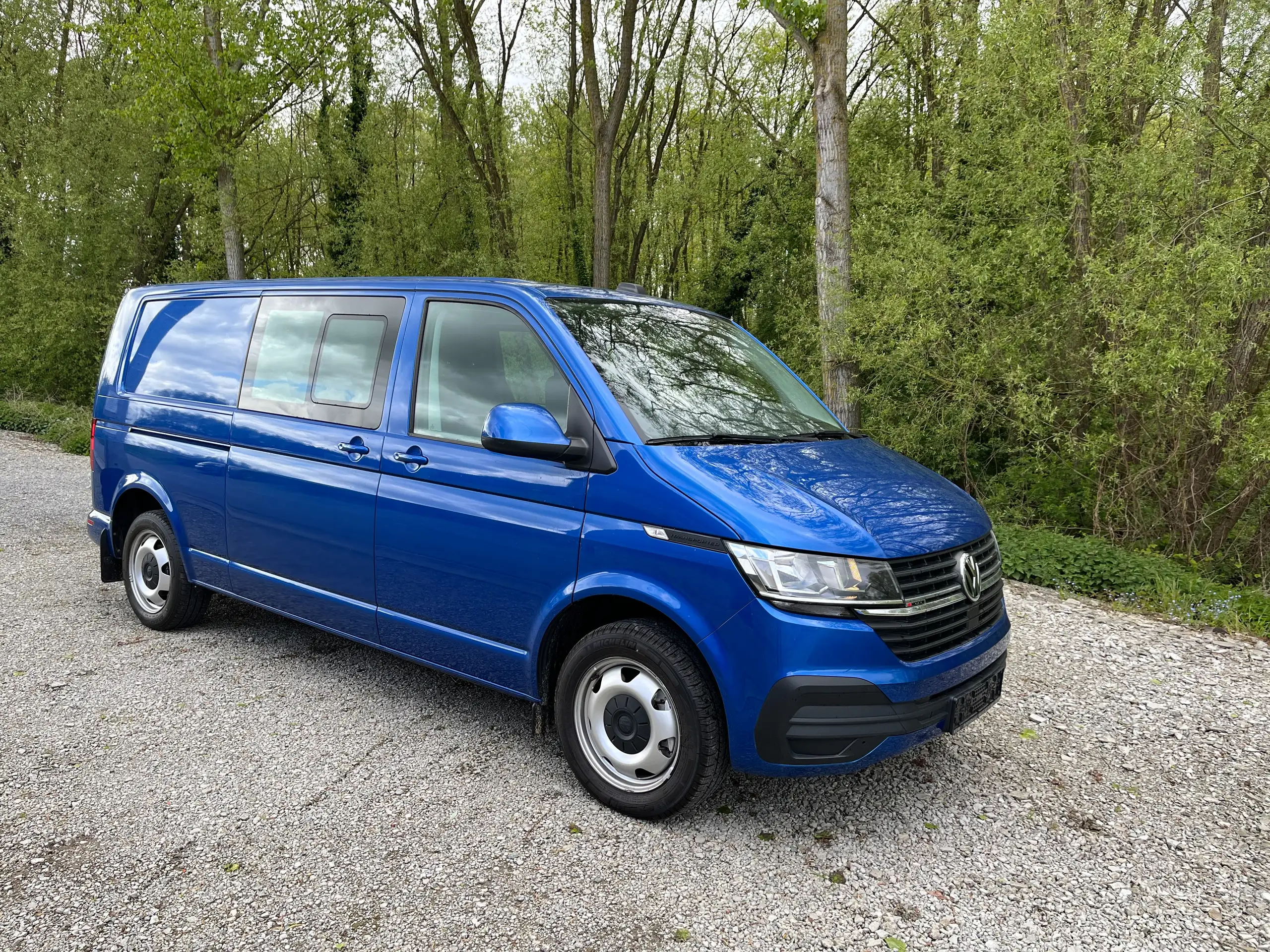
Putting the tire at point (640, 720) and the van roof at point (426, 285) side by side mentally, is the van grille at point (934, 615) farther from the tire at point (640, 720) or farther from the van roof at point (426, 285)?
the van roof at point (426, 285)

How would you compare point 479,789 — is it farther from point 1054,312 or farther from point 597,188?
point 597,188

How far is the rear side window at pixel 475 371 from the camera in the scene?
349 cm

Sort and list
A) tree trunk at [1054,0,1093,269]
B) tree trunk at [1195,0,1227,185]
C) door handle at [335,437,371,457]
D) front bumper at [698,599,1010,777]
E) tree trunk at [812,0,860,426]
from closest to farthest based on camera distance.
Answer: front bumper at [698,599,1010,777] → door handle at [335,437,371,457] → tree trunk at [1195,0,1227,185] → tree trunk at [1054,0,1093,269] → tree trunk at [812,0,860,426]

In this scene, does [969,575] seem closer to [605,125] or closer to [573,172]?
[605,125]

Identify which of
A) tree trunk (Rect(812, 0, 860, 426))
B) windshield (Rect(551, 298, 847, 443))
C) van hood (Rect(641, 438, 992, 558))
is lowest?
van hood (Rect(641, 438, 992, 558))

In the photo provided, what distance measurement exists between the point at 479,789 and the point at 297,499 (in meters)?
1.71

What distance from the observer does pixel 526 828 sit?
3.18 meters

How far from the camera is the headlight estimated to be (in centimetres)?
281

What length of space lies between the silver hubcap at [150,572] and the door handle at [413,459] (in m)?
2.22

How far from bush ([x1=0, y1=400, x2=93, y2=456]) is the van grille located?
14337mm

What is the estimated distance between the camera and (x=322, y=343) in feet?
13.8

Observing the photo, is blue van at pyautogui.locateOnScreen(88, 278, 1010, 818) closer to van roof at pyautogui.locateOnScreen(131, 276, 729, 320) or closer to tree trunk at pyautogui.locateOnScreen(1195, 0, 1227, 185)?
van roof at pyautogui.locateOnScreen(131, 276, 729, 320)

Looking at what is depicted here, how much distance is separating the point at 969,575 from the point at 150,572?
4740 millimetres

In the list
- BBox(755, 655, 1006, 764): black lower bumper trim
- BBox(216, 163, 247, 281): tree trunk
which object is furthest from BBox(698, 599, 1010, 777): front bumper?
BBox(216, 163, 247, 281): tree trunk
